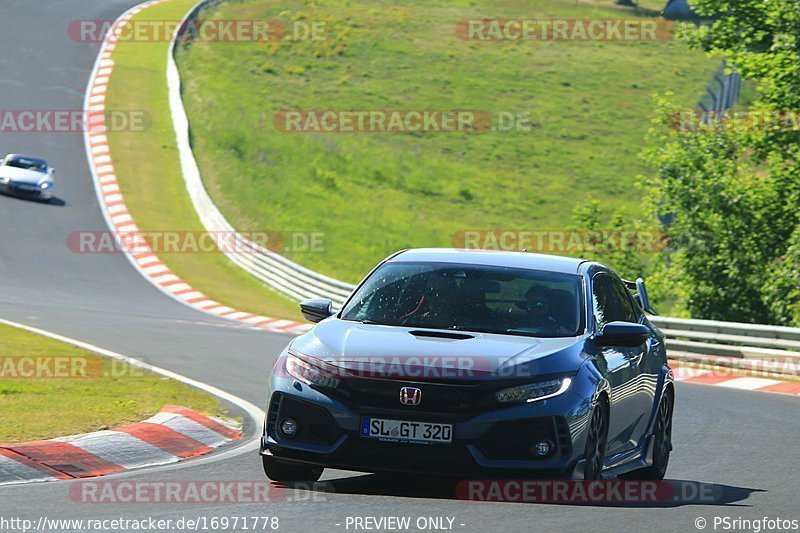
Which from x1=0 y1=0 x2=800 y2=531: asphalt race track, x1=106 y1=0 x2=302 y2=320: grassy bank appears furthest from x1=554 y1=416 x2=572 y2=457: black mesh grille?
x1=106 y1=0 x2=302 y2=320: grassy bank

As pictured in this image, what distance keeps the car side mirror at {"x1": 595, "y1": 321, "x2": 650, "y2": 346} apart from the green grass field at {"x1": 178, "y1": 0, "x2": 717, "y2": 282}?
27.6m

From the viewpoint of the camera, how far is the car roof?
30.1 feet

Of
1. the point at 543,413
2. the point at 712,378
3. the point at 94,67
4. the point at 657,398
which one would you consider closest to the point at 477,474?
the point at 543,413

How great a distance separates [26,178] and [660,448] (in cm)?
2891

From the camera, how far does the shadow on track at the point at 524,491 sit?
26.2 feet

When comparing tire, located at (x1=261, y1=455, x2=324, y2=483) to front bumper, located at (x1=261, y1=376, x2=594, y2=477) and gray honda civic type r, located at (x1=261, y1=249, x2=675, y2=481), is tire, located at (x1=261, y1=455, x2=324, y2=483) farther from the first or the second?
front bumper, located at (x1=261, y1=376, x2=594, y2=477)

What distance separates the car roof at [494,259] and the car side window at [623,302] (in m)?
0.42

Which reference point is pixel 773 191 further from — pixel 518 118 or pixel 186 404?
pixel 518 118

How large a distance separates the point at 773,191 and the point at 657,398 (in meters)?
19.4

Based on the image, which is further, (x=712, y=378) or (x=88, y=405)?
(x=712, y=378)

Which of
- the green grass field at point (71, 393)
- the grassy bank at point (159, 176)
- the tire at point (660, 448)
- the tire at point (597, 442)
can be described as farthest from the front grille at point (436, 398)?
the grassy bank at point (159, 176)

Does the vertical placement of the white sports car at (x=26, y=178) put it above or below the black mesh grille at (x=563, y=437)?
below

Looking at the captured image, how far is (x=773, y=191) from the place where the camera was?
28.2 metres

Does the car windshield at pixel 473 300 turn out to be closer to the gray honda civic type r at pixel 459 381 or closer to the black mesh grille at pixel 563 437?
the gray honda civic type r at pixel 459 381
